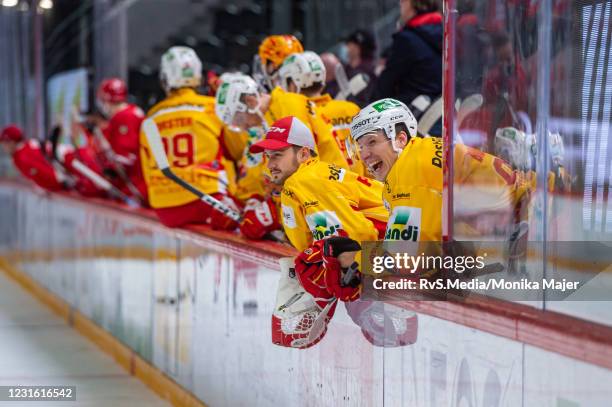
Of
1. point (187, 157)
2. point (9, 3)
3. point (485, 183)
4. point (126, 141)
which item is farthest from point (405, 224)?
point (9, 3)

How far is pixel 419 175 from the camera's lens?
2.96 m

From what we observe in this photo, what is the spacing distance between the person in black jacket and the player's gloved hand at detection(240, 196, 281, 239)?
83 cm

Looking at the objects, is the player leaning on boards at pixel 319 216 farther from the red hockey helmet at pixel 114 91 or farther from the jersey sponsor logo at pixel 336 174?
the red hockey helmet at pixel 114 91

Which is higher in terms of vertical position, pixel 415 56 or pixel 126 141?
pixel 415 56

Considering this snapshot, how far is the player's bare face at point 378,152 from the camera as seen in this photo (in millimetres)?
3203

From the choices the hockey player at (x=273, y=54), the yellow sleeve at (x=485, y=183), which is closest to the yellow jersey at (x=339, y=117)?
the hockey player at (x=273, y=54)

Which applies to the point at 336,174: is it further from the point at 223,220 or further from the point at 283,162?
the point at 223,220

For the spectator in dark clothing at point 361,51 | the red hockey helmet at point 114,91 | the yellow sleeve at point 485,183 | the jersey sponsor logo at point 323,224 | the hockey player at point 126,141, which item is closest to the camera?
the yellow sleeve at point 485,183

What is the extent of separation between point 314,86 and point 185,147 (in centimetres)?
124

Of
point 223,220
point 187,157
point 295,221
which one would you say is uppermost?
point 187,157

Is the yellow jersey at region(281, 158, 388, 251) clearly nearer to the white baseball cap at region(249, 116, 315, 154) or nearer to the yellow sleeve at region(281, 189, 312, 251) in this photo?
the yellow sleeve at region(281, 189, 312, 251)

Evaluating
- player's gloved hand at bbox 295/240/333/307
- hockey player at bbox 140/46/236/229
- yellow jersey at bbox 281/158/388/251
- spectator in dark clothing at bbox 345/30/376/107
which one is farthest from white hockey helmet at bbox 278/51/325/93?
player's gloved hand at bbox 295/240/333/307

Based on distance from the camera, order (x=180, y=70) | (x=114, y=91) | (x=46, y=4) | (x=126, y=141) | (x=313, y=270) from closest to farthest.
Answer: (x=313, y=270), (x=180, y=70), (x=126, y=141), (x=114, y=91), (x=46, y=4)

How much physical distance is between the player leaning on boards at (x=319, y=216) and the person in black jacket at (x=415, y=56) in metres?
1.37
